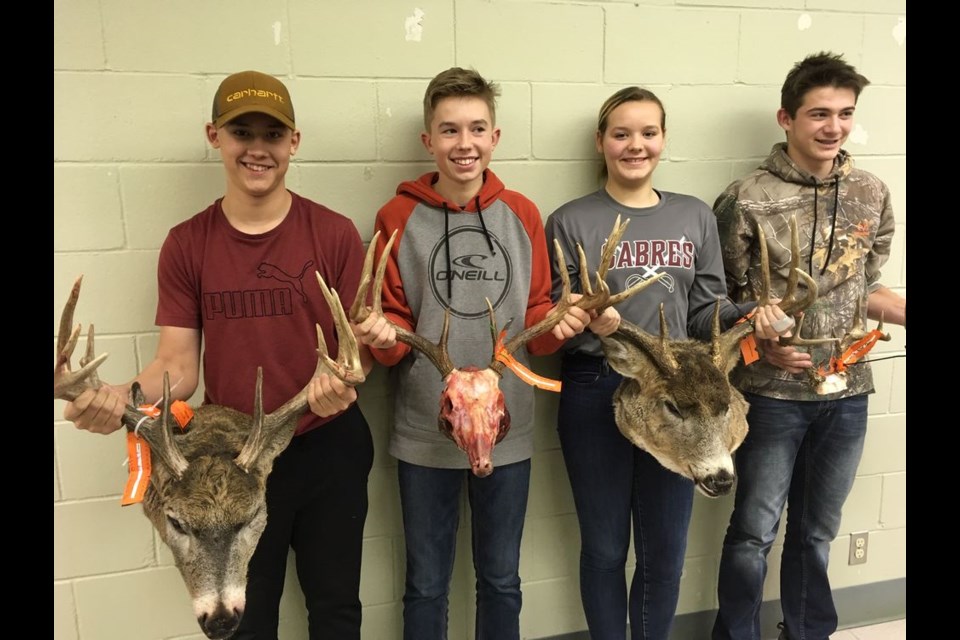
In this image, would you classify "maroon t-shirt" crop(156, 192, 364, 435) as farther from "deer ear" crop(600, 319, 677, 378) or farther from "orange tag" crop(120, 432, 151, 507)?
"deer ear" crop(600, 319, 677, 378)

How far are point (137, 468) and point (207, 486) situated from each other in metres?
0.21

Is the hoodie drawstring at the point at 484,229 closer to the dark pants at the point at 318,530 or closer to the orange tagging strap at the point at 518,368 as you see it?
the orange tagging strap at the point at 518,368

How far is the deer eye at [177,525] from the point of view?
182cm

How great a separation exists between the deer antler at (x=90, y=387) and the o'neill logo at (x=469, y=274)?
3.22 feet

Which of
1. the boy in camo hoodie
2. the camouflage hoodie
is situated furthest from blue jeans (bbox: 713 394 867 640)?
the camouflage hoodie

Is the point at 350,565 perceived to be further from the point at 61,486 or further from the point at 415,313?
the point at 61,486

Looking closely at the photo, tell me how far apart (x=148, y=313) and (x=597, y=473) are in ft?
6.18

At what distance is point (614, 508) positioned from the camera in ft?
8.32

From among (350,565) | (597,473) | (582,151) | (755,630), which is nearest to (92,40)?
(582,151)

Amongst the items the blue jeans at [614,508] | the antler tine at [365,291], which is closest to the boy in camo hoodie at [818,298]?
the blue jeans at [614,508]

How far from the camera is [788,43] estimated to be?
300cm

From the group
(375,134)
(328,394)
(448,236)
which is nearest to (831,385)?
(448,236)

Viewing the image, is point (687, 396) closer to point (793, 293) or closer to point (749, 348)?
point (749, 348)

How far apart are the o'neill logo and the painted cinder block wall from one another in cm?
47
